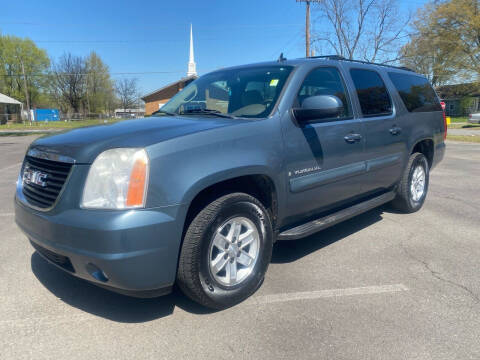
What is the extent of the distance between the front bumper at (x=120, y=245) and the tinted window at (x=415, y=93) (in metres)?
3.70

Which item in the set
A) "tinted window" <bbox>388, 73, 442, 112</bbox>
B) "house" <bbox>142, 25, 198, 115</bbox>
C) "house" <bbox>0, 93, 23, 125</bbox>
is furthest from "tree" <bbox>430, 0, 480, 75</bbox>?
"house" <bbox>0, 93, 23, 125</bbox>

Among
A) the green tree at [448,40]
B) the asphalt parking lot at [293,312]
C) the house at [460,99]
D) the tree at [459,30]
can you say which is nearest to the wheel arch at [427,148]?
the asphalt parking lot at [293,312]

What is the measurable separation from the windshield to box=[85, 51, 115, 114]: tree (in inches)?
2574

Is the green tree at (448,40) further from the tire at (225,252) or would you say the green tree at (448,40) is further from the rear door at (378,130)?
the tire at (225,252)

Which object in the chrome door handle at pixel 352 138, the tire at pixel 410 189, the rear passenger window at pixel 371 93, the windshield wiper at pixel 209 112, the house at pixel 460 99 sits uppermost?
the house at pixel 460 99

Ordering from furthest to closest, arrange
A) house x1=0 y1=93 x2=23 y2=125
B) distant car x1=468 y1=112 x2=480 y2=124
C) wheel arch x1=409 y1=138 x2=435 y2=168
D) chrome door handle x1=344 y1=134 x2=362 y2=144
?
1. house x1=0 y1=93 x2=23 y2=125
2. distant car x1=468 y1=112 x2=480 y2=124
3. wheel arch x1=409 y1=138 x2=435 y2=168
4. chrome door handle x1=344 y1=134 x2=362 y2=144

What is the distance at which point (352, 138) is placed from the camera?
147 inches

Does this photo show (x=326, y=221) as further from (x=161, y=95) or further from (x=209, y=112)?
(x=161, y=95)

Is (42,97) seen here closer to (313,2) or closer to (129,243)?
(313,2)

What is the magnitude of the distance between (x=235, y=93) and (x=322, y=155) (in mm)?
1042

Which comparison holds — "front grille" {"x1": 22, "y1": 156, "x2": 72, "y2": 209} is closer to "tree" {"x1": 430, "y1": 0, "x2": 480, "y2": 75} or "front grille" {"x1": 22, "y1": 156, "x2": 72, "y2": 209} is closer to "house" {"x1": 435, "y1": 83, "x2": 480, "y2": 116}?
"tree" {"x1": 430, "y1": 0, "x2": 480, "y2": 75}

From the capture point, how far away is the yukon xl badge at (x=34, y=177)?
2.62m

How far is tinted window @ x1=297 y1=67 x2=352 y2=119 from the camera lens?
138 inches

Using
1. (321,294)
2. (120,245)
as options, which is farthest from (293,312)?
(120,245)
